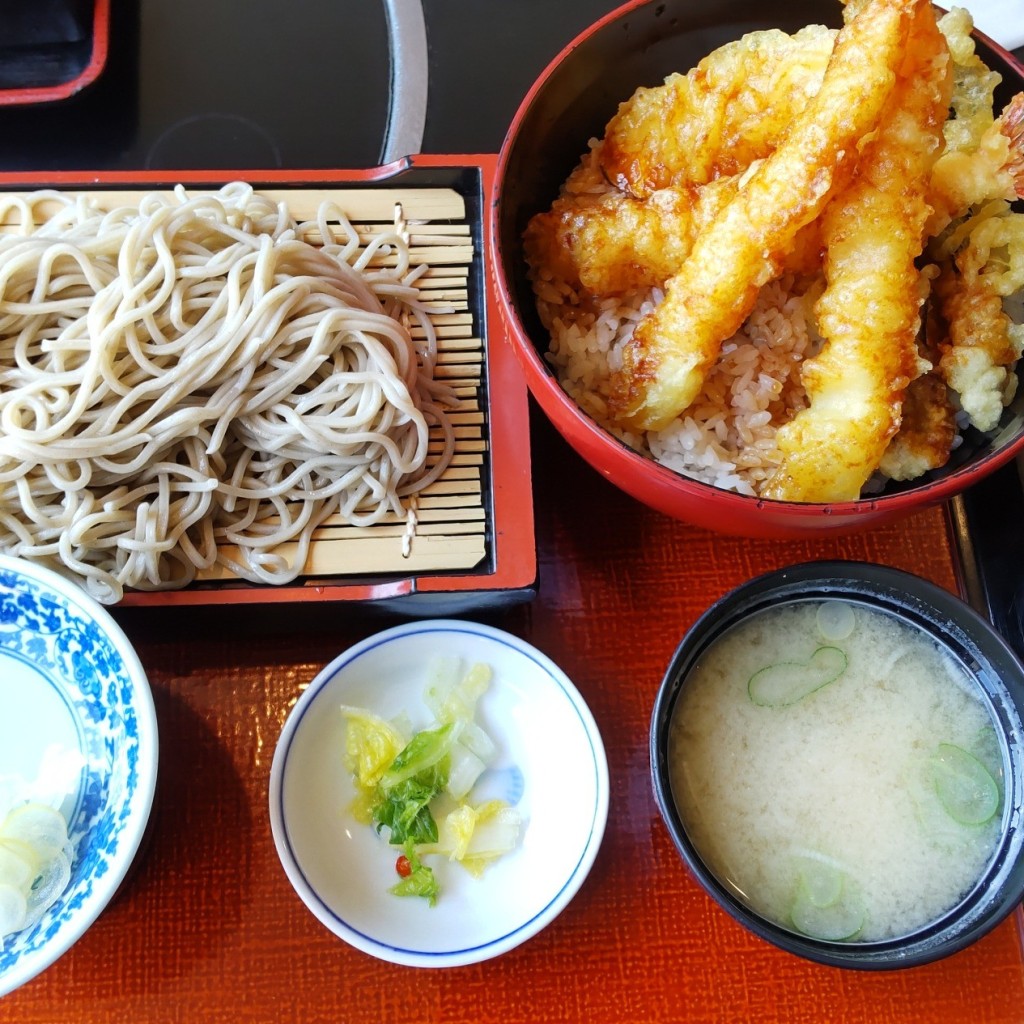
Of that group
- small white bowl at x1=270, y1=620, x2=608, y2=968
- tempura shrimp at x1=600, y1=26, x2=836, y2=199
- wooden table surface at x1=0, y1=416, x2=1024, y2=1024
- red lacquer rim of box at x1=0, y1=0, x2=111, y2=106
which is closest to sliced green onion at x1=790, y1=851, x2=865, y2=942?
wooden table surface at x1=0, y1=416, x2=1024, y2=1024

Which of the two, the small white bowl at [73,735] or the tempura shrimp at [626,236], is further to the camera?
the tempura shrimp at [626,236]

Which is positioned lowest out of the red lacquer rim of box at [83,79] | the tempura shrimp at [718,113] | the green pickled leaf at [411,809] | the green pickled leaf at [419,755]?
the green pickled leaf at [411,809]

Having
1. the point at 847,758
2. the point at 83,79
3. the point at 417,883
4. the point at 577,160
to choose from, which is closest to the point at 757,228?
the point at 577,160

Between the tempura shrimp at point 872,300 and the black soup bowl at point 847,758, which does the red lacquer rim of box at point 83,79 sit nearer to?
the tempura shrimp at point 872,300

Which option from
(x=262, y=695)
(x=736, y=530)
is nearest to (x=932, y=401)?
(x=736, y=530)

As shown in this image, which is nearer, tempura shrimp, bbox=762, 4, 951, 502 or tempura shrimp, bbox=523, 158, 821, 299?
tempura shrimp, bbox=762, 4, 951, 502

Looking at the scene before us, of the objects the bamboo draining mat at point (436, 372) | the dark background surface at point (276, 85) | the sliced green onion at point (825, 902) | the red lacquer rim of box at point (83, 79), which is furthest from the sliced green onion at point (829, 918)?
the red lacquer rim of box at point (83, 79)

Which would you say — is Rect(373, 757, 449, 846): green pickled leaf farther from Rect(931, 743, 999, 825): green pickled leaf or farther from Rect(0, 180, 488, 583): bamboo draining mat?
Rect(931, 743, 999, 825): green pickled leaf

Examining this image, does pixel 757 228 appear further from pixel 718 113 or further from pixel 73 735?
pixel 73 735
